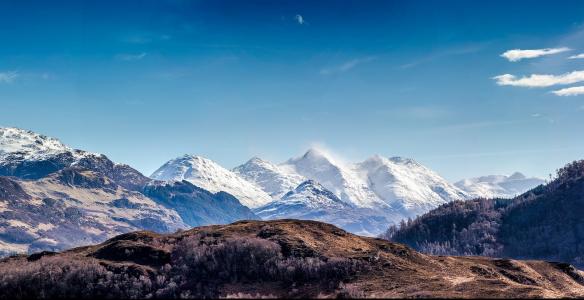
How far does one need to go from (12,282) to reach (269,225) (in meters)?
64.3

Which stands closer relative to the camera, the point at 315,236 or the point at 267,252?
the point at 267,252

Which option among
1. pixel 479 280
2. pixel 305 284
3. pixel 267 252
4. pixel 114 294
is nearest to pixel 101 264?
pixel 114 294

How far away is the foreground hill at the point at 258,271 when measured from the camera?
11056 cm

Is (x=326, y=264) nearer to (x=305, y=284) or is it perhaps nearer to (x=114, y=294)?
(x=305, y=284)

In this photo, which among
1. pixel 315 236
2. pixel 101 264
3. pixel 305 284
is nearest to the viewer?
pixel 305 284

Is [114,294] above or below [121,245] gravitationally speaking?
below

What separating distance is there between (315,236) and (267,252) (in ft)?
75.7

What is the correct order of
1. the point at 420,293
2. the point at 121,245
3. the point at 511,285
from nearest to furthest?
the point at 420,293 < the point at 511,285 < the point at 121,245

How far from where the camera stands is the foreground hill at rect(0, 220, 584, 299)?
111m

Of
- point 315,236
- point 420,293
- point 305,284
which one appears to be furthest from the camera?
point 315,236

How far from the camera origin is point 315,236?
149000 millimetres

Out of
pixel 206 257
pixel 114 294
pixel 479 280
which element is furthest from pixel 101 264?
pixel 479 280

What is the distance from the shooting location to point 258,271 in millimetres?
124188

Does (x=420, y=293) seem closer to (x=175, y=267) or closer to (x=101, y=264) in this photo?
(x=175, y=267)
